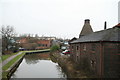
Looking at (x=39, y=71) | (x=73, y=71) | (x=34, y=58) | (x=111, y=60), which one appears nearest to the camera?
(x=111, y=60)

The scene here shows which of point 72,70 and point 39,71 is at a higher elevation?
point 72,70

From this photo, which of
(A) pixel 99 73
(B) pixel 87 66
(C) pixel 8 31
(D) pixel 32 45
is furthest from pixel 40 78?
(D) pixel 32 45

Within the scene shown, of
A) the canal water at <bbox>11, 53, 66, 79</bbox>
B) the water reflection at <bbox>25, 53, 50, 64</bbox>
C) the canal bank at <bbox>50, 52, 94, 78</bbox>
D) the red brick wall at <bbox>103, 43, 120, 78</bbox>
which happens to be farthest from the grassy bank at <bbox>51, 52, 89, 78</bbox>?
the water reflection at <bbox>25, 53, 50, 64</bbox>

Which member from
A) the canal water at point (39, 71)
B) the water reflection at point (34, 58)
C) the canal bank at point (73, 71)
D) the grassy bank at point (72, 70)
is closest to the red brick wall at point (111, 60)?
the canal bank at point (73, 71)

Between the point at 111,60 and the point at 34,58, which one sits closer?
the point at 111,60

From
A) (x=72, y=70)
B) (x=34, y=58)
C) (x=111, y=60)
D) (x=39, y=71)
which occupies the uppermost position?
(x=111, y=60)

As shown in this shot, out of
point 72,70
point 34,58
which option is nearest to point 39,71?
point 72,70

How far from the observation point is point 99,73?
32.7 feet

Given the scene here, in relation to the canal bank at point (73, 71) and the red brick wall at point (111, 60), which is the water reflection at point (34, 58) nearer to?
the canal bank at point (73, 71)

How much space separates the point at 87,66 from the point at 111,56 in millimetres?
4065

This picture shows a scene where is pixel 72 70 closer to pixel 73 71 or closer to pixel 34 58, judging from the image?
pixel 73 71

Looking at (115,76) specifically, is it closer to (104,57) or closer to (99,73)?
(99,73)

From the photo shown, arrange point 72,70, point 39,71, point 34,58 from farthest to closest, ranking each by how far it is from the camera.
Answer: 1. point 34,58
2. point 39,71
3. point 72,70

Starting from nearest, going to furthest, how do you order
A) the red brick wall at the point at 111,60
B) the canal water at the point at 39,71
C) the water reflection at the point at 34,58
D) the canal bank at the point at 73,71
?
the red brick wall at the point at 111,60 < the canal bank at the point at 73,71 < the canal water at the point at 39,71 < the water reflection at the point at 34,58
